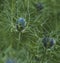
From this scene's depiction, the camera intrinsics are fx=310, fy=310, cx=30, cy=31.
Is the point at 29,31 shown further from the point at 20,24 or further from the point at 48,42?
the point at 48,42

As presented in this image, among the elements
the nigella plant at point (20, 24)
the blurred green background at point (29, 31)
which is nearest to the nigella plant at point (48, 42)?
the blurred green background at point (29, 31)

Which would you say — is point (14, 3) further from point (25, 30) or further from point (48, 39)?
point (48, 39)

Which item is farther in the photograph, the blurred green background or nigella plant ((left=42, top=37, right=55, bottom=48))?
the blurred green background

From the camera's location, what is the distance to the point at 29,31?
197 centimetres

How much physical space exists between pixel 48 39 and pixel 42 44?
5 cm

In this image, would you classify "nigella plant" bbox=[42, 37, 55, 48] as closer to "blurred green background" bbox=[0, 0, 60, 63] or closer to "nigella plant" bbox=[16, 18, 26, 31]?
"blurred green background" bbox=[0, 0, 60, 63]

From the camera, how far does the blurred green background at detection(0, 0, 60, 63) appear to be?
1854mm

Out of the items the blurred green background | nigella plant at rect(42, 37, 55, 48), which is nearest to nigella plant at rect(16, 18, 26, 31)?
the blurred green background

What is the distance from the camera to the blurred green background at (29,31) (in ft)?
6.08

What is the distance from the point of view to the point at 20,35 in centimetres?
198

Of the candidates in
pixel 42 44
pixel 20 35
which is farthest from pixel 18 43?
pixel 42 44

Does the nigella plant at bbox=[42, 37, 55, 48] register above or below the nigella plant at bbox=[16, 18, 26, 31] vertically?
below

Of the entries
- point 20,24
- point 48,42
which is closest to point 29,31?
point 20,24

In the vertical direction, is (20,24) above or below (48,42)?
above
